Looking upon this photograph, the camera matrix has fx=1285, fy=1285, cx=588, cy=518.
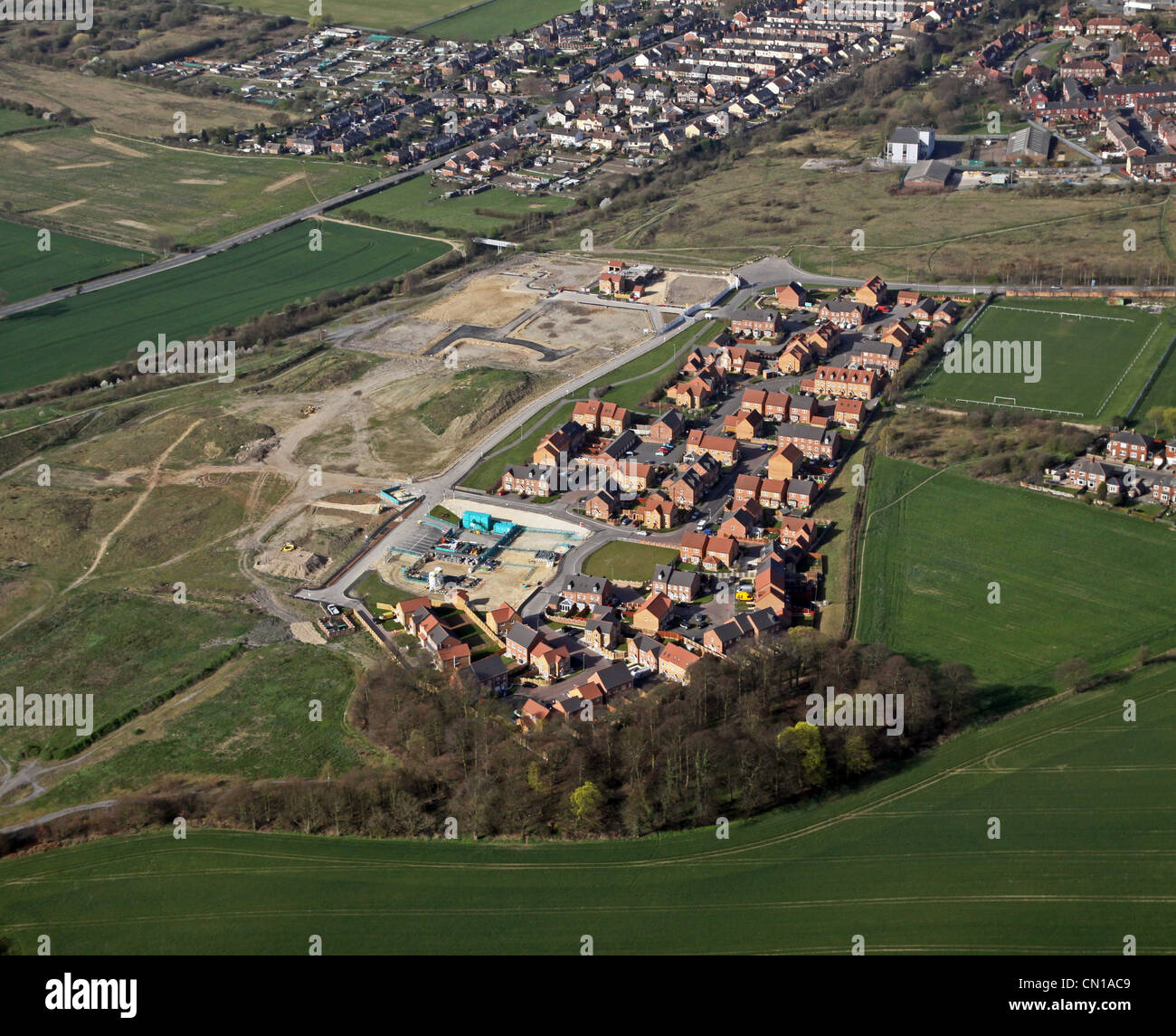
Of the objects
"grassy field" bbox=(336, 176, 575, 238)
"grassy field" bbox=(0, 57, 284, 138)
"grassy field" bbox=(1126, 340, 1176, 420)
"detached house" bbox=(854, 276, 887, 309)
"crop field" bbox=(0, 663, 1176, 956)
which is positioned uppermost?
"grassy field" bbox=(0, 57, 284, 138)

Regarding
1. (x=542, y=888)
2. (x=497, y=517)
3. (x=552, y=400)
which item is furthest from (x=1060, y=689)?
(x=552, y=400)

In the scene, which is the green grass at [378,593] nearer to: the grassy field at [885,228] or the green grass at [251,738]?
the green grass at [251,738]

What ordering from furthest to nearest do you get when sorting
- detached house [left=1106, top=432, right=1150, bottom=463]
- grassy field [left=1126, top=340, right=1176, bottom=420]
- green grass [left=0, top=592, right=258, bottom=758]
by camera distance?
grassy field [left=1126, top=340, right=1176, bottom=420]
detached house [left=1106, top=432, right=1150, bottom=463]
green grass [left=0, top=592, right=258, bottom=758]

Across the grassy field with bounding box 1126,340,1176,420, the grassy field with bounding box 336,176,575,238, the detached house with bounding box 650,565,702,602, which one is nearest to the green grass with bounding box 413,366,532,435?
the detached house with bounding box 650,565,702,602

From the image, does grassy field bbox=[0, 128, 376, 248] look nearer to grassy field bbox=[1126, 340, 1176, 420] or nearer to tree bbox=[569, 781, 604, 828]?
grassy field bbox=[1126, 340, 1176, 420]

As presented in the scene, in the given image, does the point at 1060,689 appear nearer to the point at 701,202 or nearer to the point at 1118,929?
the point at 1118,929

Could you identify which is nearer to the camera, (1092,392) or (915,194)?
(1092,392)
